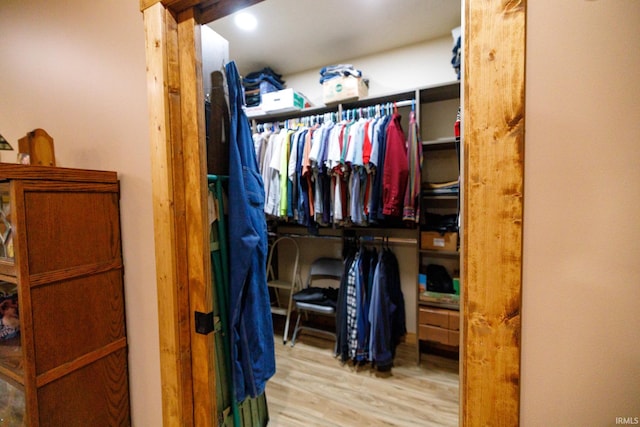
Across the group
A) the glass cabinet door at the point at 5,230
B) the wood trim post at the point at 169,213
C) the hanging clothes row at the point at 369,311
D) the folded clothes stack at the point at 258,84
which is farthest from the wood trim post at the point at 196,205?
the folded clothes stack at the point at 258,84

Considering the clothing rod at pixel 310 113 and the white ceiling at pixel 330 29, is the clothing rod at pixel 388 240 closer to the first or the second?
the clothing rod at pixel 310 113

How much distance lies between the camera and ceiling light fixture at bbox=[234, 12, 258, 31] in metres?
1.86

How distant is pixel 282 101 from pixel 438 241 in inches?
70.6

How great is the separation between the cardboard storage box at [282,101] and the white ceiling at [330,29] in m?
0.37

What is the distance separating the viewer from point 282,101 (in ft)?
7.78

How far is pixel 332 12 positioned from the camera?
184cm

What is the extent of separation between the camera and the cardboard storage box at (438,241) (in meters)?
1.99

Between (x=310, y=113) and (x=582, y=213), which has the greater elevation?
(x=310, y=113)

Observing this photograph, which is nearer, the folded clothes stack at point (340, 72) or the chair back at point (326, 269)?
the folded clothes stack at point (340, 72)

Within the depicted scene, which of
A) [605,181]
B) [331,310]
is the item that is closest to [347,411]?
[331,310]

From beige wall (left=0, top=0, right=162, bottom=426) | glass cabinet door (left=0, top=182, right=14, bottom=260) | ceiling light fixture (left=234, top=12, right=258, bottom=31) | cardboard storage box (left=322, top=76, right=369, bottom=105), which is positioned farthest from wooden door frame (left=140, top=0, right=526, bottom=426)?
ceiling light fixture (left=234, top=12, right=258, bottom=31)

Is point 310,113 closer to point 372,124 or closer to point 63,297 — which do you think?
point 372,124

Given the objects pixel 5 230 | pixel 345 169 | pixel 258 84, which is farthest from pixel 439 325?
pixel 258 84

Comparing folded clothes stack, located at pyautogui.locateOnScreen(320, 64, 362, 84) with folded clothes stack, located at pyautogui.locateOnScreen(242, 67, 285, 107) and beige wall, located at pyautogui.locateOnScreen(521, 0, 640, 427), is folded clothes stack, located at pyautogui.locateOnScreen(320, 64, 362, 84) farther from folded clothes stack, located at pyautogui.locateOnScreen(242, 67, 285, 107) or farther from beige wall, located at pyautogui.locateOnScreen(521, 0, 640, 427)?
beige wall, located at pyautogui.locateOnScreen(521, 0, 640, 427)
